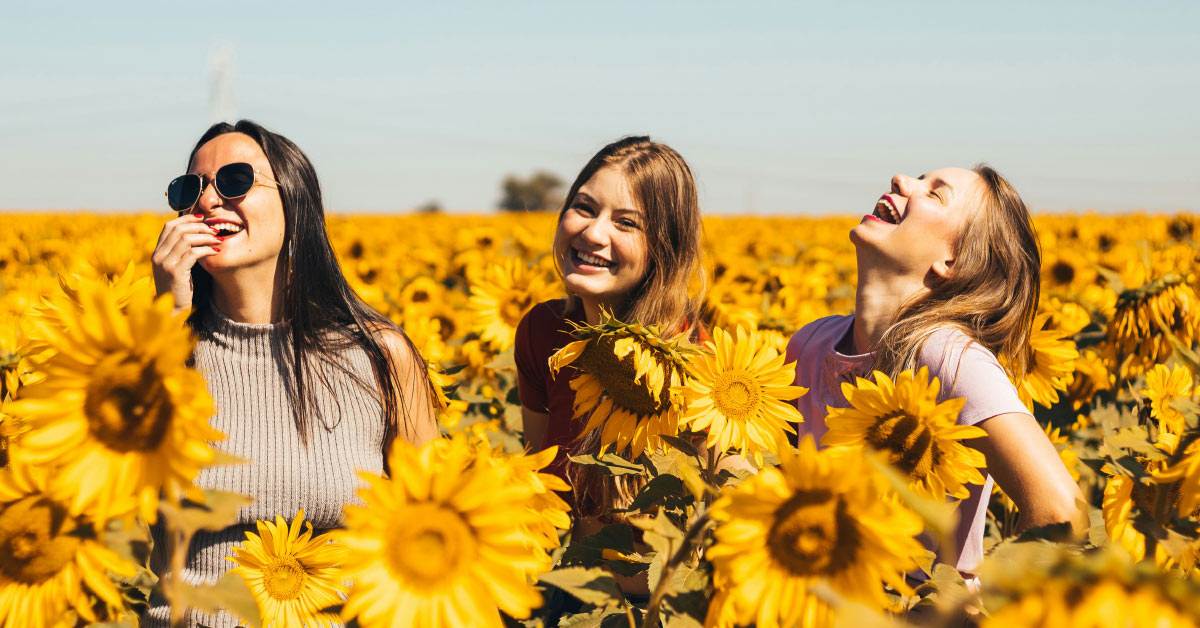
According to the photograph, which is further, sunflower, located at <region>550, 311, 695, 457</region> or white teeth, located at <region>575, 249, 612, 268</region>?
white teeth, located at <region>575, 249, 612, 268</region>

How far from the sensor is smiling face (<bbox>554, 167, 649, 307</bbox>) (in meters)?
2.67

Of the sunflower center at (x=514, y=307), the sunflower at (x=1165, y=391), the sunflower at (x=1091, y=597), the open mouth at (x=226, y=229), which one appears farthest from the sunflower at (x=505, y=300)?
the sunflower at (x=1091, y=597)

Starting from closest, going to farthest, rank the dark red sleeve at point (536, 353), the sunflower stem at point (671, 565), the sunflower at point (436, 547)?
the sunflower at point (436, 547) → the sunflower stem at point (671, 565) → the dark red sleeve at point (536, 353)

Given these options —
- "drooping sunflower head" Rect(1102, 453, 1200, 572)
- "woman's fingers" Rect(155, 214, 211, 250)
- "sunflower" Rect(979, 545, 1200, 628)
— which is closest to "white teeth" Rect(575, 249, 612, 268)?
"woman's fingers" Rect(155, 214, 211, 250)

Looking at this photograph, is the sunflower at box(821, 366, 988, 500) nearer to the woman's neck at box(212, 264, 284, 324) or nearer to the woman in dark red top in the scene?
the woman in dark red top

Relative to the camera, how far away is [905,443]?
151 cm

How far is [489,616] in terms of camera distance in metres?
1.12

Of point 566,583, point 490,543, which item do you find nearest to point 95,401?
point 490,543

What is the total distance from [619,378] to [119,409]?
948 millimetres

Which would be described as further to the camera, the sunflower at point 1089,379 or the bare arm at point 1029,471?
the sunflower at point 1089,379

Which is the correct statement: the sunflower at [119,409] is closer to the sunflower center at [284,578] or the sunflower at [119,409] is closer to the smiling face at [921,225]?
the sunflower center at [284,578]

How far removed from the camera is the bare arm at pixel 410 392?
98.7 inches

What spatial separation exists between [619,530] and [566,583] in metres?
0.46

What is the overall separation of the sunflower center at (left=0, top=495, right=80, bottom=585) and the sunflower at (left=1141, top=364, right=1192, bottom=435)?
2323 millimetres
